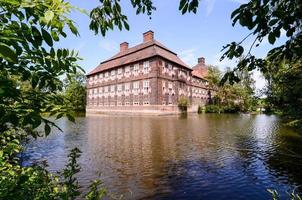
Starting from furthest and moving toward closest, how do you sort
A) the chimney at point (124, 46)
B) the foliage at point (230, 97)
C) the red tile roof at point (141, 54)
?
the foliage at point (230, 97) → the chimney at point (124, 46) → the red tile roof at point (141, 54)

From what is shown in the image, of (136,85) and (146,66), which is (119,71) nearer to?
(136,85)

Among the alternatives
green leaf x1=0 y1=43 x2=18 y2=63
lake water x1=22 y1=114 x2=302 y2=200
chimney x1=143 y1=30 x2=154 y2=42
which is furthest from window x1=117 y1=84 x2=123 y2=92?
green leaf x1=0 y1=43 x2=18 y2=63

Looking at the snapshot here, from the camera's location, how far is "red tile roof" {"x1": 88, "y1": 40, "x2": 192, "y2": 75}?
46.6m

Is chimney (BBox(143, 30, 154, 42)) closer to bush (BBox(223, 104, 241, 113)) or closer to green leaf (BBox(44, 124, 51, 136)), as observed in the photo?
bush (BBox(223, 104, 241, 113))

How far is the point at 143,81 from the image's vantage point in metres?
47.8

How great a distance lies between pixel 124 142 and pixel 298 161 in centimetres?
959

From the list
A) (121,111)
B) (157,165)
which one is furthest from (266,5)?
(121,111)

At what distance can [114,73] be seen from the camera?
55188mm

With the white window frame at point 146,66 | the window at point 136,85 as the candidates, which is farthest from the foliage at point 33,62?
the window at point 136,85

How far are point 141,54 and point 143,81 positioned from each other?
5854 mm

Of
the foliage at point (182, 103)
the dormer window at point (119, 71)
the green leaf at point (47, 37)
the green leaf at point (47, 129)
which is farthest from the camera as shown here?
the dormer window at point (119, 71)

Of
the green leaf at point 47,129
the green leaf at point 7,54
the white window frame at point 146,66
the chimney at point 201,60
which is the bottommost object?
the green leaf at point 47,129

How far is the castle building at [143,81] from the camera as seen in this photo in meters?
45.7

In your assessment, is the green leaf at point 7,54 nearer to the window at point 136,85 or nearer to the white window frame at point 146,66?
the white window frame at point 146,66
